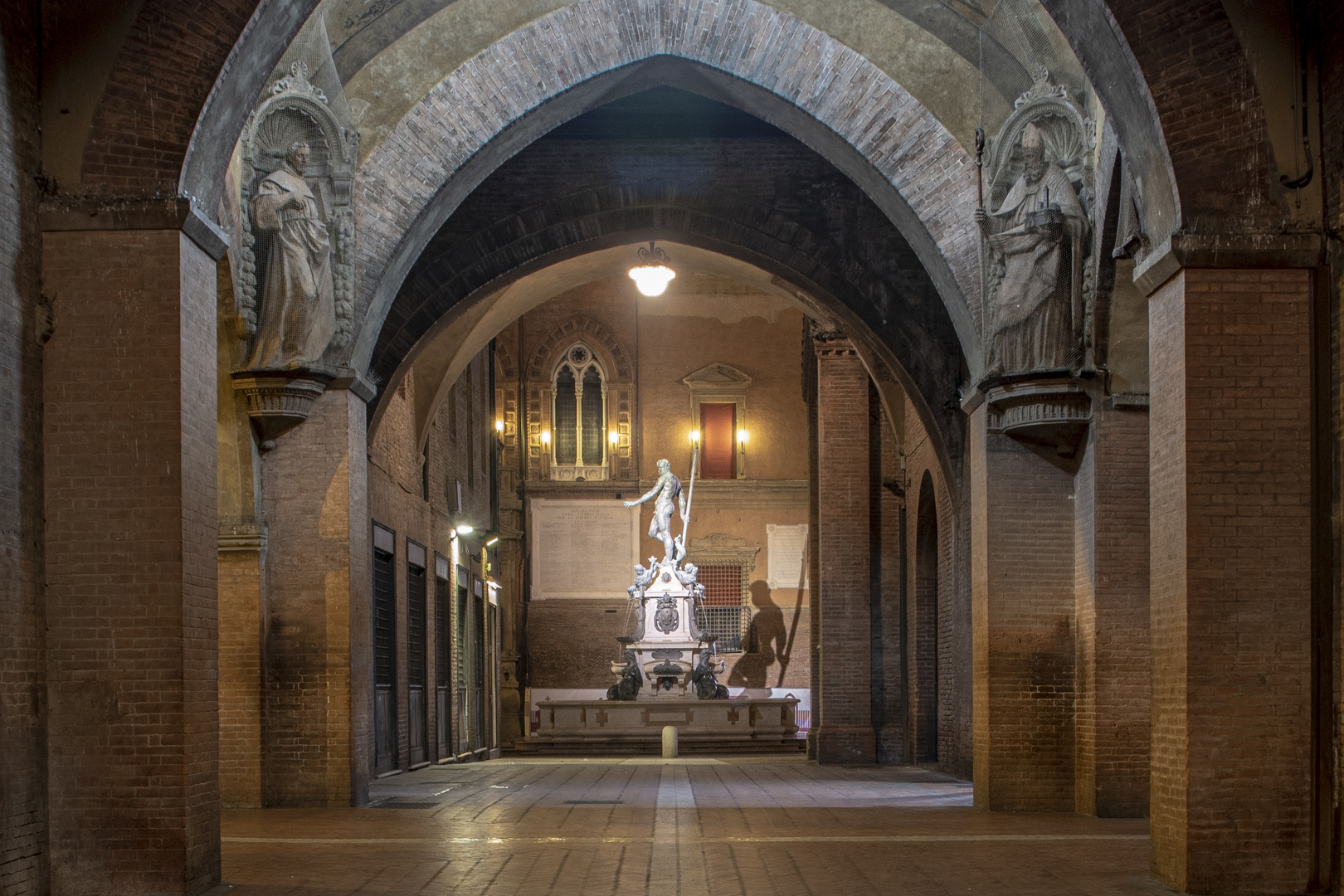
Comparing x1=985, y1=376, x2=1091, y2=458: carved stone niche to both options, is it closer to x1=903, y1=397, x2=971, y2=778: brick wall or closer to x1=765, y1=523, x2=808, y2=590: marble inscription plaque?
x1=903, y1=397, x2=971, y2=778: brick wall

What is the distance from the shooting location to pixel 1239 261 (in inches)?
324

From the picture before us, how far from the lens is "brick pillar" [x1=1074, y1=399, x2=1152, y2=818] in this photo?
12.3 metres

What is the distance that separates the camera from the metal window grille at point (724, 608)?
33719 mm

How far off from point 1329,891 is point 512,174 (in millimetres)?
12187

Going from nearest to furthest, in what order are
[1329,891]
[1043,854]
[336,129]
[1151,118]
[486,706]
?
[1329,891]
[1151,118]
[1043,854]
[336,129]
[486,706]

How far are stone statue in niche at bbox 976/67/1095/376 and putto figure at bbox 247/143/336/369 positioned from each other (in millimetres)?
5681

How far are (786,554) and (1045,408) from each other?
21959mm

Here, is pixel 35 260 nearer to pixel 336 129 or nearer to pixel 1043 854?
pixel 336 129

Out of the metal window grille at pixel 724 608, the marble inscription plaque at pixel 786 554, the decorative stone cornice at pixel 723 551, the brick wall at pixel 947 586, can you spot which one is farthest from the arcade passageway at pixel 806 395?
the decorative stone cornice at pixel 723 551

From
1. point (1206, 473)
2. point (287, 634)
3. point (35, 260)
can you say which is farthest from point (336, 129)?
point (1206, 473)

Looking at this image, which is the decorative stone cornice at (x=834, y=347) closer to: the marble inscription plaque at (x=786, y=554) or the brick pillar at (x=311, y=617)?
the brick pillar at (x=311, y=617)

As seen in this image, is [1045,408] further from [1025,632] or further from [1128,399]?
[1025,632]

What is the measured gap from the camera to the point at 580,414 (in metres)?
35.0

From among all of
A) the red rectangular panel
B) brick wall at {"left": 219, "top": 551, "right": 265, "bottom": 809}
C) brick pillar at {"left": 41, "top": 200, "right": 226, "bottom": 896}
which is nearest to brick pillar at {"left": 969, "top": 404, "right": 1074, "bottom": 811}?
brick wall at {"left": 219, "top": 551, "right": 265, "bottom": 809}
